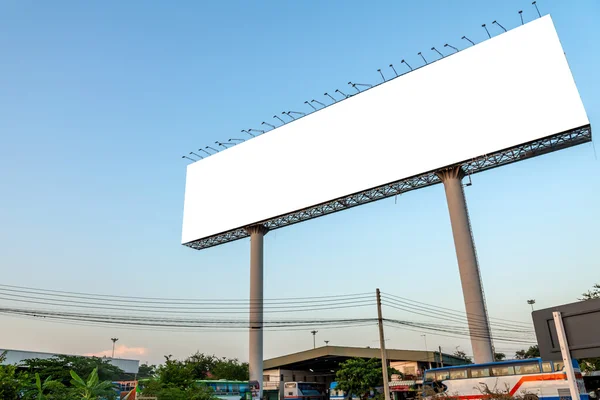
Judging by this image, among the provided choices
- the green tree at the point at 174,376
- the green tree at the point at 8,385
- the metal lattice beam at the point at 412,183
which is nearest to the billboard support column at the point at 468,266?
the metal lattice beam at the point at 412,183

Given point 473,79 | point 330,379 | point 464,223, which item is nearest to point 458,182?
point 464,223

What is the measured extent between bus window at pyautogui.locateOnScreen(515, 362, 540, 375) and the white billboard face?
12465 millimetres

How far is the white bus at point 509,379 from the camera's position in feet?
67.5

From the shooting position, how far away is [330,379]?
59.0 m

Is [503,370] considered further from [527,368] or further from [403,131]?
[403,131]

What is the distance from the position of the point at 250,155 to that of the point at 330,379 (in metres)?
35.0

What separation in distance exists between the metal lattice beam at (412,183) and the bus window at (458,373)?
12361mm

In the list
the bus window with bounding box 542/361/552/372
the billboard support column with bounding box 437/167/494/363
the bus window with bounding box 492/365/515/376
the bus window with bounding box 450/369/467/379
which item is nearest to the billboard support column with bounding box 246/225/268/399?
the bus window with bounding box 450/369/467/379

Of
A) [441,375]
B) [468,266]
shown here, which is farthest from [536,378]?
[468,266]

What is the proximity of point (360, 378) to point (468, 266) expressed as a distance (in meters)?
13.0

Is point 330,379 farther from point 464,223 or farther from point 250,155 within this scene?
point 464,223

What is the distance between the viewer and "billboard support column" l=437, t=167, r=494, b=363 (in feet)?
84.4

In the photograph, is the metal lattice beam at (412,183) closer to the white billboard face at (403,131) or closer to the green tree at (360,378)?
the white billboard face at (403,131)

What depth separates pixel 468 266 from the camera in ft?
88.4
